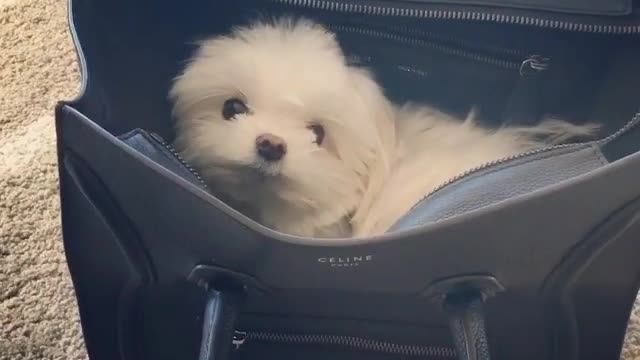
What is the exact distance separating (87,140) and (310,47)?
0.23 metres

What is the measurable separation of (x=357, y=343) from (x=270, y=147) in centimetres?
15

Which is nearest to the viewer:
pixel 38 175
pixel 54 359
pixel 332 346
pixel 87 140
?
pixel 87 140

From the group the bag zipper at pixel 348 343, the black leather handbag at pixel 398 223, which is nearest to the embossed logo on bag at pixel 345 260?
the black leather handbag at pixel 398 223

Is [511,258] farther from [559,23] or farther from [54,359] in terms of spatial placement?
[54,359]

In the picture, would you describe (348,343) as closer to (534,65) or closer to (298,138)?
(298,138)

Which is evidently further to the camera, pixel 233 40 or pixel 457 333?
pixel 233 40

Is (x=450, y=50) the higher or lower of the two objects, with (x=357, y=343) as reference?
higher

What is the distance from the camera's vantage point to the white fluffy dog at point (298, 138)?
69 cm

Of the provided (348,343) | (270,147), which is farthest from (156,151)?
(348,343)

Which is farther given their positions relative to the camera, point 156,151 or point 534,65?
point 534,65

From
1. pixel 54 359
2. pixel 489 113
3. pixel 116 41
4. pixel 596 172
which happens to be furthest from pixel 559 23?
pixel 54 359

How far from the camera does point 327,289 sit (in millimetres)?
620

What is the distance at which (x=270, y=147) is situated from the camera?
67 centimetres

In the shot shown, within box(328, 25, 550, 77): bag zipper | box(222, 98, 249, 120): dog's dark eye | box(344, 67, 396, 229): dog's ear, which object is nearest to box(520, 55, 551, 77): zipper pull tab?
box(328, 25, 550, 77): bag zipper
